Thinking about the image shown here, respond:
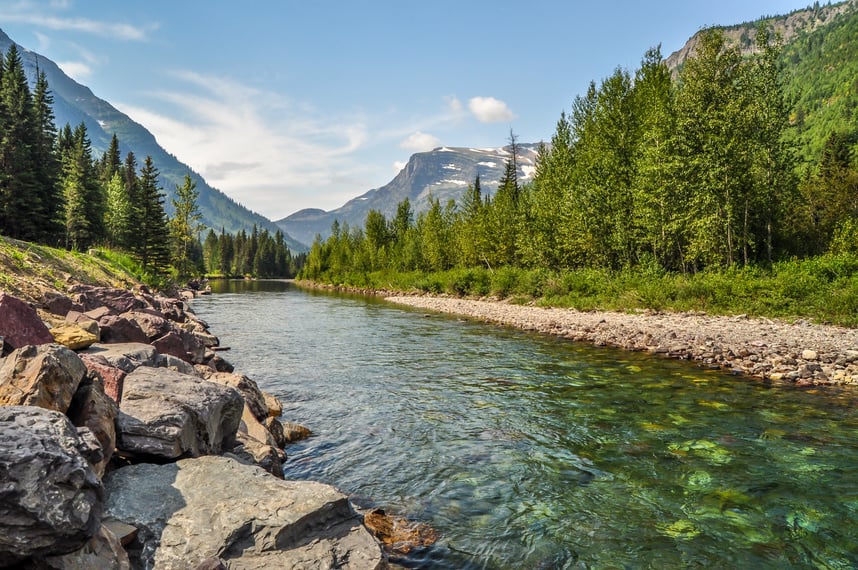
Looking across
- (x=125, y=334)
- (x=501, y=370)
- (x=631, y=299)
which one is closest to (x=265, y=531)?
(x=125, y=334)

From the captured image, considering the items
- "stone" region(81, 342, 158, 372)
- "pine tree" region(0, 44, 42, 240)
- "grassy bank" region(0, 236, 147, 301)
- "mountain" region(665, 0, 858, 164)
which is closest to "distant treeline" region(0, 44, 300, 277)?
"pine tree" region(0, 44, 42, 240)

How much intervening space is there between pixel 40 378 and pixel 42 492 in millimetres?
1899

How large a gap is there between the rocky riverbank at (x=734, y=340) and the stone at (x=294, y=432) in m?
13.1

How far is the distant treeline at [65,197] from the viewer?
41.3 metres

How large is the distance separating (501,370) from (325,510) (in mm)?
11616

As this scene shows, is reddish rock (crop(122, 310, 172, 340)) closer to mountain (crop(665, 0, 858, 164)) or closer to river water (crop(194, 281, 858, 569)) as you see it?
river water (crop(194, 281, 858, 569))

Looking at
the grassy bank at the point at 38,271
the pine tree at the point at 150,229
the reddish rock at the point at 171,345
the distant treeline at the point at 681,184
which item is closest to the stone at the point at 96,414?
the reddish rock at the point at 171,345

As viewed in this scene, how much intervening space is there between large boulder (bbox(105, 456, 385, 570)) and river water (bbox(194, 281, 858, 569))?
1356mm

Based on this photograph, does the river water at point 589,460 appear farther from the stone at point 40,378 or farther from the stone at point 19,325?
the stone at point 19,325

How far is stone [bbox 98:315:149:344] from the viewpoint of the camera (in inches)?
436

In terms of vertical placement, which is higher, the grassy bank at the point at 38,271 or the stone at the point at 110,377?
the grassy bank at the point at 38,271

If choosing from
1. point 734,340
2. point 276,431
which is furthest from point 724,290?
point 276,431

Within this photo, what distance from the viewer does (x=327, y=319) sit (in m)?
34.2

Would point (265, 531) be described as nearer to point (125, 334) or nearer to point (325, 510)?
point (325, 510)
